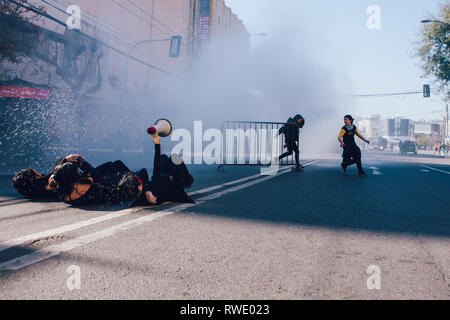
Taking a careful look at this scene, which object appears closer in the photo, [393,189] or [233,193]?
[233,193]

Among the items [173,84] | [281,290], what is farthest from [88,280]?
[173,84]

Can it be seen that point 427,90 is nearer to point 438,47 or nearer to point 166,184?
point 438,47

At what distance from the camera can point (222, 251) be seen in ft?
8.04

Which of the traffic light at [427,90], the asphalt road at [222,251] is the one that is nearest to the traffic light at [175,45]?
the asphalt road at [222,251]

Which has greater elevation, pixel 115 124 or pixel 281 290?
pixel 115 124

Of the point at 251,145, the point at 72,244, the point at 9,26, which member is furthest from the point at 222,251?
the point at 9,26

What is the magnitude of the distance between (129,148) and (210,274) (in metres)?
17.2

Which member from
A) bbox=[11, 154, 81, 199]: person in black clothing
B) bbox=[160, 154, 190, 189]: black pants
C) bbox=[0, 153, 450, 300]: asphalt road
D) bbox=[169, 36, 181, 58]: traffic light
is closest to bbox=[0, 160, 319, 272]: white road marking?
bbox=[0, 153, 450, 300]: asphalt road

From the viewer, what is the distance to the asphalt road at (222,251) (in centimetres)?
180

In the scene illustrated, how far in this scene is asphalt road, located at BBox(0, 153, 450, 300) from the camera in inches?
71.1

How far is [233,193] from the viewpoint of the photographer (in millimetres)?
5195

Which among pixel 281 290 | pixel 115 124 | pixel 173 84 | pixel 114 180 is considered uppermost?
pixel 173 84
